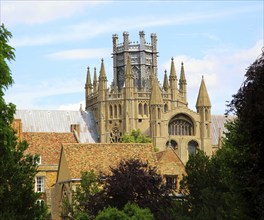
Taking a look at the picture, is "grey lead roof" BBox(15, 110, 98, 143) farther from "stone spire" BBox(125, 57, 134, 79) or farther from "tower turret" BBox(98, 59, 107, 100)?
"stone spire" BBox(125, 57, 134, 79)

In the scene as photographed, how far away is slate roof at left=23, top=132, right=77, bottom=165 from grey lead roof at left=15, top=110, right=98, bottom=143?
7887 cm

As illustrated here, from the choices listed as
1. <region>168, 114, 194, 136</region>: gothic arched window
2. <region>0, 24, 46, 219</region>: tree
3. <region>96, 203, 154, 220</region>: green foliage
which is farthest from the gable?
<region>168, 114, 194, 136</region>: gothic arched window

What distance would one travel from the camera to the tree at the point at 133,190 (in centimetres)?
6069

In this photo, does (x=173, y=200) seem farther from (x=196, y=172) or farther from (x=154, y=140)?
(x=154, y=140)

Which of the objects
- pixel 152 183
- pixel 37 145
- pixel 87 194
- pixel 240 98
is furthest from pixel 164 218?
pixel 37 145

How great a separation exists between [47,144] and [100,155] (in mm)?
21850

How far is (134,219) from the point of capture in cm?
5538

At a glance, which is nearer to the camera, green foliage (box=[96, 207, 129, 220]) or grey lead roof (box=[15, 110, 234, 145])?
green foliage (box=[96, 207, 129, 220])

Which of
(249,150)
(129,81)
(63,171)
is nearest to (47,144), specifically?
(63,171)

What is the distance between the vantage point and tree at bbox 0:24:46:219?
153ft

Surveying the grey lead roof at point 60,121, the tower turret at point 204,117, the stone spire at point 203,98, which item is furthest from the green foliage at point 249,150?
the grey lead roof at point 60,121

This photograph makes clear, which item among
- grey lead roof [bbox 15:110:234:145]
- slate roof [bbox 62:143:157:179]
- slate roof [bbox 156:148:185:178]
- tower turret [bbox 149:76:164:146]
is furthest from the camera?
grey lead roof [bbox 15:110:234:145]

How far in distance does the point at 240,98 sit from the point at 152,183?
70.2 ft

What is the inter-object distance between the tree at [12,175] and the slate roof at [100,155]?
21.1m
